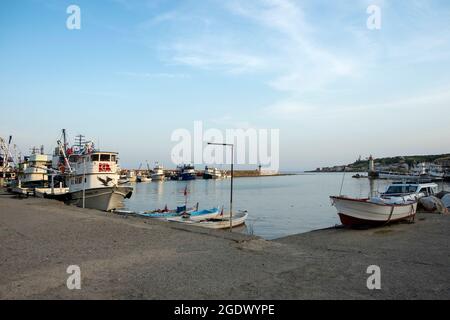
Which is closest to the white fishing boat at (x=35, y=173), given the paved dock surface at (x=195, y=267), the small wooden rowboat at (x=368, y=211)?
the paved dock surface at (x=195, y=267)

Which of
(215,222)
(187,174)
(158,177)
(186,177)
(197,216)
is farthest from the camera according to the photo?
(187,174)

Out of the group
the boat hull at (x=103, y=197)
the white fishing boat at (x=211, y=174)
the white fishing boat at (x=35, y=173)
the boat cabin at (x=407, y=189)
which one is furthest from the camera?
the white fishing boat at (x=211, y=174)

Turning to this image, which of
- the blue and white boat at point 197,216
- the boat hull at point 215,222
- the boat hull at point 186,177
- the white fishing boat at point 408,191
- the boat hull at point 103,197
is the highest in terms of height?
the white fishing boat at point 408,191

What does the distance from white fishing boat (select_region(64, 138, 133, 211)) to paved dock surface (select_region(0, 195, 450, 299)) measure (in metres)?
17.5

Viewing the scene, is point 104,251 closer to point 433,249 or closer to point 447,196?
point 433,249

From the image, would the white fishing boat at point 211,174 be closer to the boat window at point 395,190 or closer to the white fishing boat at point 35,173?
the white fishing boat at point 35,173

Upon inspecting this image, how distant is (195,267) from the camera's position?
8.66 m

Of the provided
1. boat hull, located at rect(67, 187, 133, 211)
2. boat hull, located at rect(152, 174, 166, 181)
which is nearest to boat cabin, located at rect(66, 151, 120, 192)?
boat hull, located at rect(67, 187, 133, 211)

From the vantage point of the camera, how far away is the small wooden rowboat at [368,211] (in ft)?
62.1

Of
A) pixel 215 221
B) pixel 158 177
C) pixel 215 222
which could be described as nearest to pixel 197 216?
pixel 215 221

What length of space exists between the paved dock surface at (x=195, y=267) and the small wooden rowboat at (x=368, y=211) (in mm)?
4016

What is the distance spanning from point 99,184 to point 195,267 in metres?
27.0

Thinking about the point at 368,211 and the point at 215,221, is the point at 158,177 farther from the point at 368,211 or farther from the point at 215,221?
the point at 368,211
